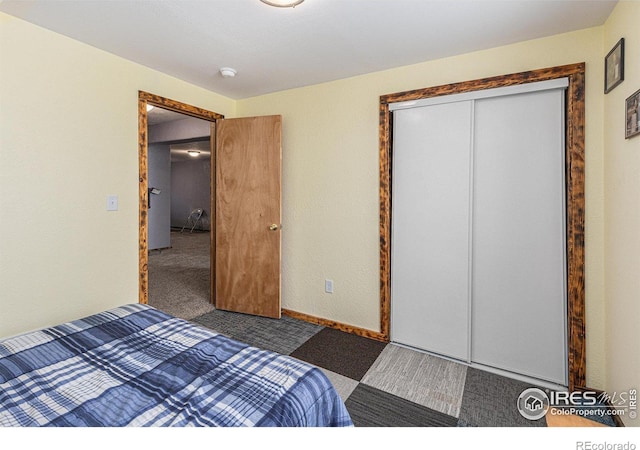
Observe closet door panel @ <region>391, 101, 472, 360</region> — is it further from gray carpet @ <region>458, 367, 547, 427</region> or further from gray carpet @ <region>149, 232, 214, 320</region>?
gray carpet @ <region>149, 232, 214, 320</region>

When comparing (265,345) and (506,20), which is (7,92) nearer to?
(265,345)

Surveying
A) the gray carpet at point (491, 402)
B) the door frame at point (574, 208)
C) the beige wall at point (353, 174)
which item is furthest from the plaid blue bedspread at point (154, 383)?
the door frame at point (574, 208)

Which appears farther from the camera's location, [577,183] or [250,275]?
[250,275]

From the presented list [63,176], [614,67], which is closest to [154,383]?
[63,176]

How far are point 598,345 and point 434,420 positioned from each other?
46.0 inches

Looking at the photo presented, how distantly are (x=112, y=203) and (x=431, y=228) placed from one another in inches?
99.8

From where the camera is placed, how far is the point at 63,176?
216cm

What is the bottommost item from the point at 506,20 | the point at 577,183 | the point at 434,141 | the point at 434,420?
the point at 434,420

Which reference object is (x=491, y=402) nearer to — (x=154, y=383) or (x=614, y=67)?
(x=154, y=383)

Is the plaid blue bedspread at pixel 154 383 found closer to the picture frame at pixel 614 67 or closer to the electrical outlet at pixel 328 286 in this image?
the electrical outlet at pixel 328 286

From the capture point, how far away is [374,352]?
98.6 inches

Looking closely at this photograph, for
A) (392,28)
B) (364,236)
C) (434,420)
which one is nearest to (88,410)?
(434,420)

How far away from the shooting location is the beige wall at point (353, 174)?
76.2 inches

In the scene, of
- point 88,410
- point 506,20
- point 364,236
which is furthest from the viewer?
point 364,236
